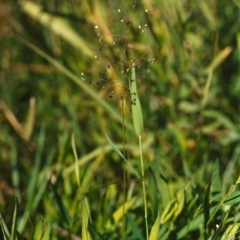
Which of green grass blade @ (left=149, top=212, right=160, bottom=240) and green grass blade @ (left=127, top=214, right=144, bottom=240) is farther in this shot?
green grass blade @ (left=127, top=214, right=144, bottom=240)

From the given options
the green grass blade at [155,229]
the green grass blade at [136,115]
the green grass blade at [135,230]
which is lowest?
the green grass blade at [135,230]

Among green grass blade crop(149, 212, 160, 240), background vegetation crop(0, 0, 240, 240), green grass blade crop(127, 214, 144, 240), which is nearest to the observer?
green grass blade crop(149, 212, 160, 240)

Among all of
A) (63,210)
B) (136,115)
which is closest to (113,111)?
(63,210)

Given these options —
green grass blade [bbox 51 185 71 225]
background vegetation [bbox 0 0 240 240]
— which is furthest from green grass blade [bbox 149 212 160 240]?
green grass blade [bbox 51 185 71 225]

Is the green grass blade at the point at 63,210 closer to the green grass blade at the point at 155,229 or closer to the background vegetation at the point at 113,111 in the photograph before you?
the background vegetation at the point at 113,111

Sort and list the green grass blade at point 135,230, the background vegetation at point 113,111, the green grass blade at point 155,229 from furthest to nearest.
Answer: the background vegetation at point 113,111, the green grass blade at point 135,230, the green grass blade at point 155,229

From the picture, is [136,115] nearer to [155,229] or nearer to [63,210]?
[155,229]

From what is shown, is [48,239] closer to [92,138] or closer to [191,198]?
[191,198]

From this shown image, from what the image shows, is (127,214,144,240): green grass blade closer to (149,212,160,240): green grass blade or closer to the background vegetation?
the background vegetation

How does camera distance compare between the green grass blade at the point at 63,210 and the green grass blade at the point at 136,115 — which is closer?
the green grass blade at the point at 136,115

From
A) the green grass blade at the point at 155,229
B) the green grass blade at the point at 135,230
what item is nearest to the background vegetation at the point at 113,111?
the green grass blade at the point at 135,230
